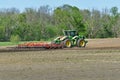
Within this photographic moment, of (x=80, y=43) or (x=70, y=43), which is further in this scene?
(x=80, y=43)

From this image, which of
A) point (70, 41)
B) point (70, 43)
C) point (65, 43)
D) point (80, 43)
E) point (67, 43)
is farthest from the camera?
point (80, 43)

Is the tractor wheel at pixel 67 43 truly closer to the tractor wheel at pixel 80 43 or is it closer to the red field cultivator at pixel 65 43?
the red field cultivator at pixel 65 43

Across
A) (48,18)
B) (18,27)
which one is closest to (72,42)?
(18,27)

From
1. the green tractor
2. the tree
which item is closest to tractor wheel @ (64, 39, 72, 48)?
the green tractor

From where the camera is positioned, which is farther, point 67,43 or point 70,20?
point 70,20

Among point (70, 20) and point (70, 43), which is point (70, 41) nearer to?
point (70, 43)

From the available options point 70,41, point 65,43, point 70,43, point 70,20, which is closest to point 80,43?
point 70,41

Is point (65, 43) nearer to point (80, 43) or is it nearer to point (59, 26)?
point (80, 43)

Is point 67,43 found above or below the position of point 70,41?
below

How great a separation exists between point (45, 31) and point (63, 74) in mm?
93341

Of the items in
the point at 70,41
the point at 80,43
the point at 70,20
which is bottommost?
the point at 80,43

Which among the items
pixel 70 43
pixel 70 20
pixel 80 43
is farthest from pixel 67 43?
pixel 70 20

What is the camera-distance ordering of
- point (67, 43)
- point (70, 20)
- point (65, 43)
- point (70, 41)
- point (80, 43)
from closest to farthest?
point (65, 43) < point (67, 43) < point (70, 41) < point (80, 43) < point (70, 20)

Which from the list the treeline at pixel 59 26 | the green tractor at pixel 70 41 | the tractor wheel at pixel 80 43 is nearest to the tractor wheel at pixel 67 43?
the green tractor at pixel 70 41
